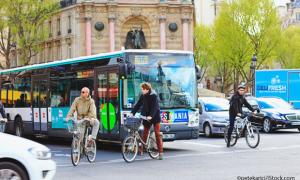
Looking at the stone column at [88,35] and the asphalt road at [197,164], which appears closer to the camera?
the asphalt road at [197,164]

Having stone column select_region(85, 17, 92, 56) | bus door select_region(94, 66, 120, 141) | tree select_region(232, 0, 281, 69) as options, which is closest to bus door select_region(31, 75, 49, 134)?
bus door select_region(94, 66, 120, 141)

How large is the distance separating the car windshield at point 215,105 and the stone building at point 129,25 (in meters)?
41.4

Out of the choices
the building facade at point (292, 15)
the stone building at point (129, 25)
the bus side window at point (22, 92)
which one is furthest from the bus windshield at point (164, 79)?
the building facade at point (292, 15)

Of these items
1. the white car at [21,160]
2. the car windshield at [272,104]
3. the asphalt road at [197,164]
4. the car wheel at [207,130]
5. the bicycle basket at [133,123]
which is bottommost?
the asphalt road at [197,164]

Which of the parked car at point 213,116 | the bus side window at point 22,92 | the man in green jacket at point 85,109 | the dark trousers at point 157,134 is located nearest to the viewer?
the man in green jacket at point 85,109

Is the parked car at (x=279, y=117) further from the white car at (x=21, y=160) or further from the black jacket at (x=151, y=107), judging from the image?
the white car at (x=21, y=160)

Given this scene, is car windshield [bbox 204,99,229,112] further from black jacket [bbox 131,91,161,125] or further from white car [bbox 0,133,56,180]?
white car [bbox 0,133,56,180]

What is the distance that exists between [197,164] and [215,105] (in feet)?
38.5

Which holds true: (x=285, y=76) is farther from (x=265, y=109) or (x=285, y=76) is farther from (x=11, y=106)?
(x=11, y=106)

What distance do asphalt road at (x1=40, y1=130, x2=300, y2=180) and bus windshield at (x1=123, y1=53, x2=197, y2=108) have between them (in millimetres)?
1533

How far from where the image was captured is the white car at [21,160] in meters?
10.1

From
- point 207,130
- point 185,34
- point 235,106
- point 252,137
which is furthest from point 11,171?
point 185,34

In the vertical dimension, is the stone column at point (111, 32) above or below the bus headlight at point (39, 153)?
above

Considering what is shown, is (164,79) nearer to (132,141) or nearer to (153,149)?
(153,149)
